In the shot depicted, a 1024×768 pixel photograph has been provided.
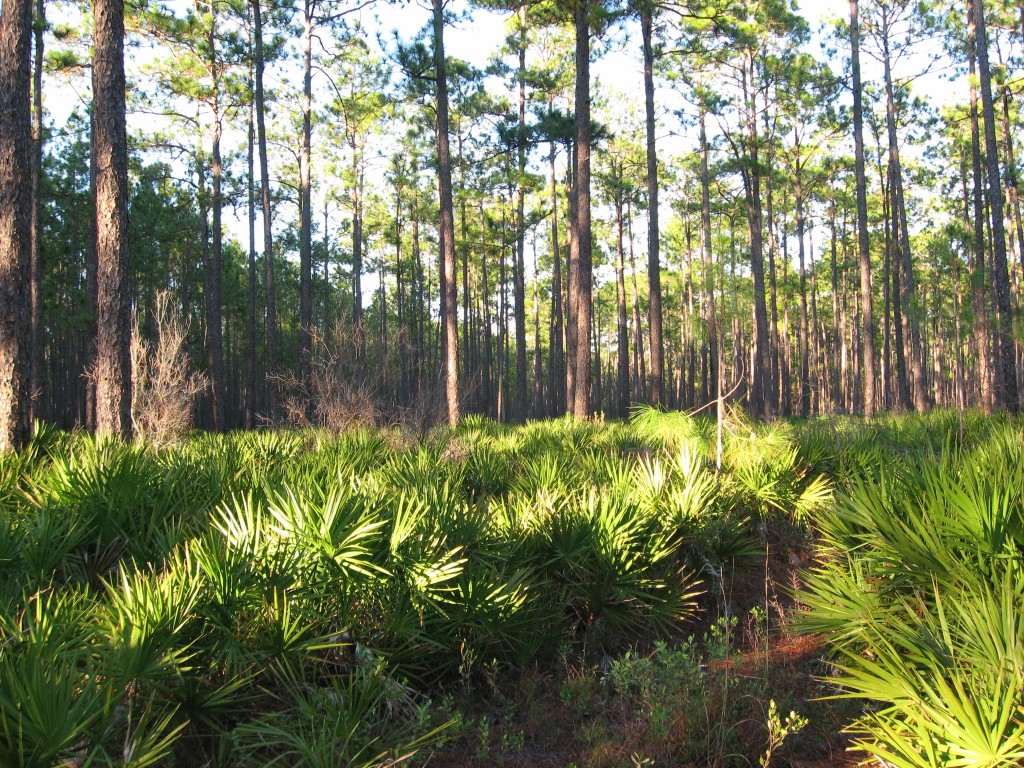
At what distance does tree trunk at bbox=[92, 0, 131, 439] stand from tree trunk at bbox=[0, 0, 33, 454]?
83 centimetres

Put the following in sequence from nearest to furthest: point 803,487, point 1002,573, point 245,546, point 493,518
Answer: point 1002,573, point 245,546, point 493,518, point 803,487

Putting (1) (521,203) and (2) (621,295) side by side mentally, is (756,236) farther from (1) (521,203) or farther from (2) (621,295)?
(2) (621,295)

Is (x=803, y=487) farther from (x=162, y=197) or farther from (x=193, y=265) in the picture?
(x=193, y=265)

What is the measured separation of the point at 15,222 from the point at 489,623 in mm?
8513

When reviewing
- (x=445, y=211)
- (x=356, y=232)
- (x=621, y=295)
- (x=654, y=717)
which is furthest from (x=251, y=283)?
(x=654, y=717)

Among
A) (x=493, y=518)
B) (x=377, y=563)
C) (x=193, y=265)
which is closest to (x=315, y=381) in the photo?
(x=493, y=518)

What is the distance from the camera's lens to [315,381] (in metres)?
14.2

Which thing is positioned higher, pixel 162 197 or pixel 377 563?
pixel 162 197

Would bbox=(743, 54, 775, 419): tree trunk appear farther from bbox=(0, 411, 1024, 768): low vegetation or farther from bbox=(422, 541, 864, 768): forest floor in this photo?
bbox=(422, 541, 864, 768): forest floor

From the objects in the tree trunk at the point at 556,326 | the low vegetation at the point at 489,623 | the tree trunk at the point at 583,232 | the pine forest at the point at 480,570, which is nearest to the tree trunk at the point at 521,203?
the tree trunk at the point at 556,326

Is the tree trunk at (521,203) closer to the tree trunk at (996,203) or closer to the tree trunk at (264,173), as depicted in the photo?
the tree trunk at (264,173)

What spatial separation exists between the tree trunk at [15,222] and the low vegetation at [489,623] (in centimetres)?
250

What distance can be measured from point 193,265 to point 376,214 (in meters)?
12.3

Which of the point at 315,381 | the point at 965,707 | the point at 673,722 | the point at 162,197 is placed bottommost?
the point at 673,722
